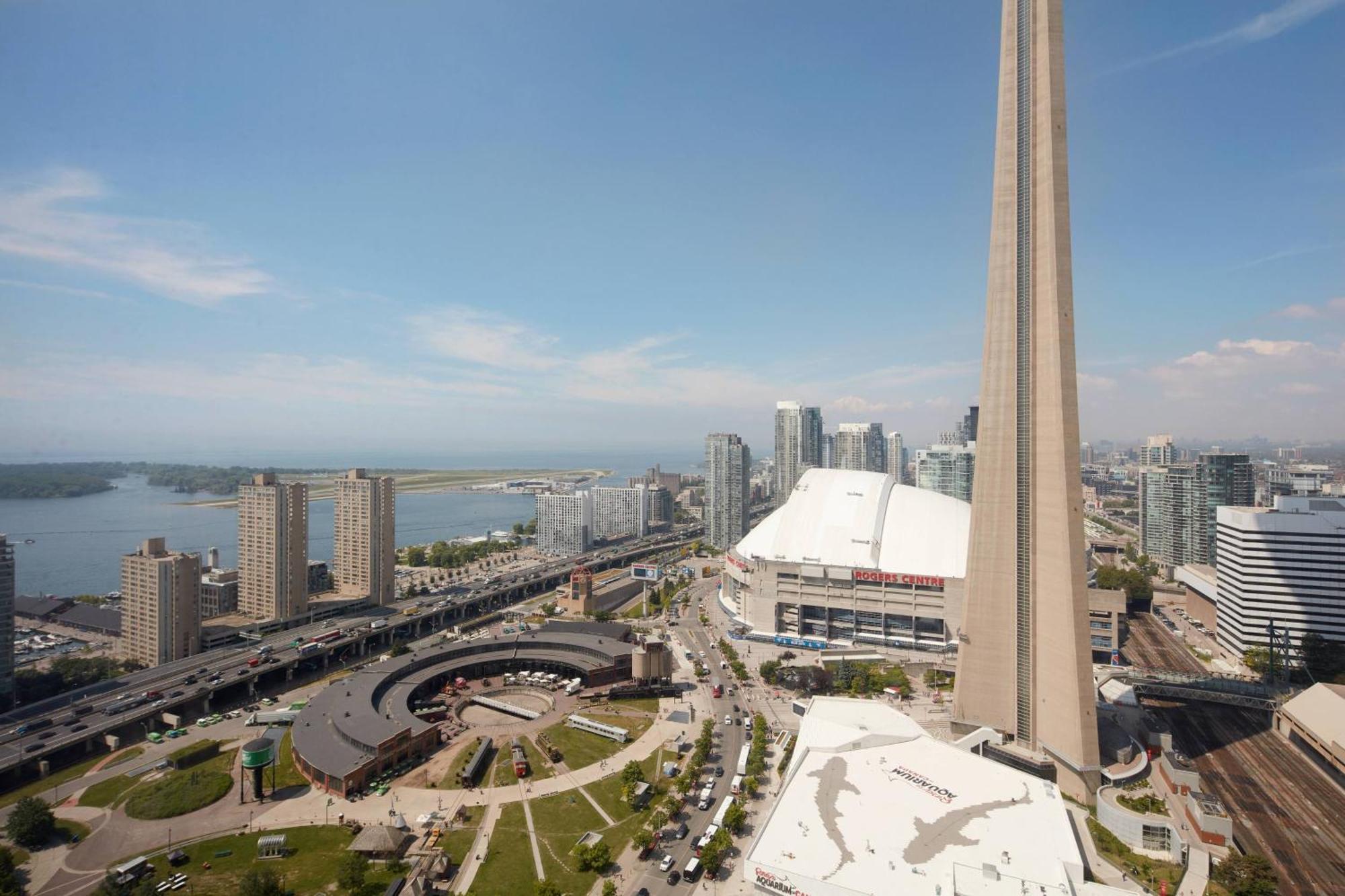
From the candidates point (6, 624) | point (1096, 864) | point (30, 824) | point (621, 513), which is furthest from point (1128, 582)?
point (6, 624)

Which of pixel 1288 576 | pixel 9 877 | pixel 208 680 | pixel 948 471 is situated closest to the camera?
pixel 9 877

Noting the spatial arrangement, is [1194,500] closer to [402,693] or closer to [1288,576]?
[1288,576]

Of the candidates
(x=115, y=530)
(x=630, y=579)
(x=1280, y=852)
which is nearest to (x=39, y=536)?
(x=115, y=530)

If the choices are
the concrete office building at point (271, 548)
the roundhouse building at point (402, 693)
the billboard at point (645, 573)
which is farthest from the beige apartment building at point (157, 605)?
the billboard at point (645, 573)

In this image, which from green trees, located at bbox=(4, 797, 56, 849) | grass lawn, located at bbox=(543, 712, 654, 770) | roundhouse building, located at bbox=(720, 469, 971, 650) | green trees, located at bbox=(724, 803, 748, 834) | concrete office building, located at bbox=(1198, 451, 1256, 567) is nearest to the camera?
green trees, located at bbox=(4, 797, 56, 849)

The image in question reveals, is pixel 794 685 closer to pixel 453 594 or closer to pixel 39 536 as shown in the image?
pixel 453 594

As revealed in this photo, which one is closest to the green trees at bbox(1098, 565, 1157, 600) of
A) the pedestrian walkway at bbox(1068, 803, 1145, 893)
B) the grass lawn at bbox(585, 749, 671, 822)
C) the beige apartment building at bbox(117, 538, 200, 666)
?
the pedestrian walkway at bbox(1068, 803, 1145, 893)

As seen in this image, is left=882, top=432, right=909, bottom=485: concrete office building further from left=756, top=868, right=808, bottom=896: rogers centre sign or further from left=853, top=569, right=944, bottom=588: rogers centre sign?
left=756, top=868, right=808, bottom=896: rogers centre sign

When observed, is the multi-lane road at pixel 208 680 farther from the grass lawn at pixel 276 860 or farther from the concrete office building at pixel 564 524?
the concrete office building at pixel 564 524
